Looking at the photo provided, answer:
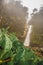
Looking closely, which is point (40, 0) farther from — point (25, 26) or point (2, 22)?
point (2, 22)

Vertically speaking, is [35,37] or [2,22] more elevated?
[2,22]

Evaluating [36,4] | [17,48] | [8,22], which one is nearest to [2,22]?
[8,22]

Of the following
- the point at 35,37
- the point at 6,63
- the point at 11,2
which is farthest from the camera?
the point at 11,2

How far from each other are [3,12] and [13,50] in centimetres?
208

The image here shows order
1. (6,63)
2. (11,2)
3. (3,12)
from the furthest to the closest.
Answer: (11,2) → (3,12) → (6,63)

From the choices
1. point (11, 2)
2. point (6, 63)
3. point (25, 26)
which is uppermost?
point (11, 2)

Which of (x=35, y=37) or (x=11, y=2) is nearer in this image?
(x=35, y=37)

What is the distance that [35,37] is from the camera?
7.96 ft

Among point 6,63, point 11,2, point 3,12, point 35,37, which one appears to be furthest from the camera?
point 11,2

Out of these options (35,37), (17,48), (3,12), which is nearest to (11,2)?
(3,12)

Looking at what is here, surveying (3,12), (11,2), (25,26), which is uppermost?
(11,2)

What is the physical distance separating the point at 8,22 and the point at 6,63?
1959 millimetres

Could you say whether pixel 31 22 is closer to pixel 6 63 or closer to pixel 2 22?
pixel 2 22

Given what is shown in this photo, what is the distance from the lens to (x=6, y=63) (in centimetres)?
54
